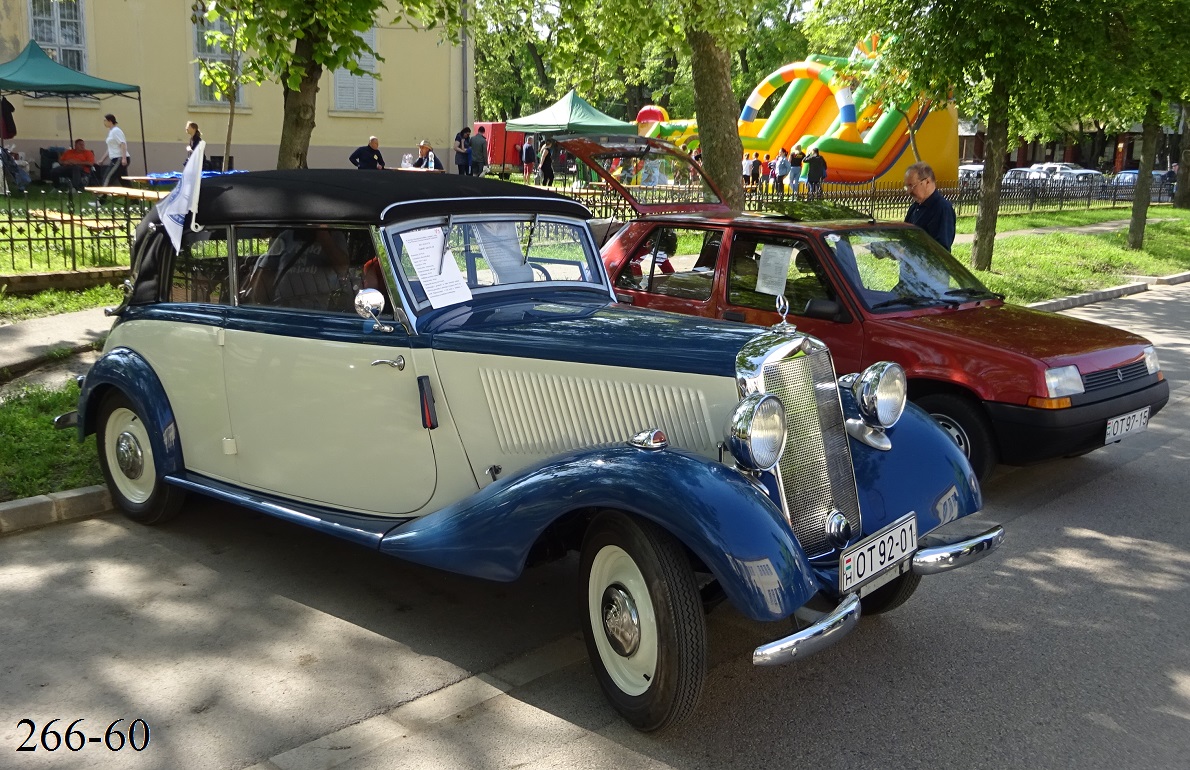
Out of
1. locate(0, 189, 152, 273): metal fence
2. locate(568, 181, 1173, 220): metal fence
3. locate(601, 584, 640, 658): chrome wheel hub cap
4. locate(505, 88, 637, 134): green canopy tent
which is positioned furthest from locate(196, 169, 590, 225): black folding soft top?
locate(505, 88, 637, 134): green canopy tent

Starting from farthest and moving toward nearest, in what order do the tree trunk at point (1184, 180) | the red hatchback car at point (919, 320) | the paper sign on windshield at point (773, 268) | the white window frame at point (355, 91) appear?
1. the tree trunk at point (1184, 180)
2. the white window frame at point (355, 91)
3. the paper sign on windshield at point (773, 268)
4. the red hatchback car at point (919, 320)

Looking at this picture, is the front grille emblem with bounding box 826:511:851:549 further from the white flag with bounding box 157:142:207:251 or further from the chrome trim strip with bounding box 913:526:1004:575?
the white flag with bounding box 157:142:207:251

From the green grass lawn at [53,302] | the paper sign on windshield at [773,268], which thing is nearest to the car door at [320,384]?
the paper sign on windshield at [773,268]

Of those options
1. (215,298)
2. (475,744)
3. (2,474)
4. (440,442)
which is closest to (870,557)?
(475,744)

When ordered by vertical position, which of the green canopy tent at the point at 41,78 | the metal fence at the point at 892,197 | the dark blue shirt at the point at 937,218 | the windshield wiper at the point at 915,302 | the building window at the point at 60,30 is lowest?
the windshield wiper at the point at 915,302

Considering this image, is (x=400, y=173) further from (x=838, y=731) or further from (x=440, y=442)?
(x=838, y=731)

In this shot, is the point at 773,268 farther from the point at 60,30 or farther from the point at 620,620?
the point at 60,30

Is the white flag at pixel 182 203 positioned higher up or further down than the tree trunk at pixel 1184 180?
further down

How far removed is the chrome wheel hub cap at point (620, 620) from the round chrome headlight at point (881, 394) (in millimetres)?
1380

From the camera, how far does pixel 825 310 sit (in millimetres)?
6398

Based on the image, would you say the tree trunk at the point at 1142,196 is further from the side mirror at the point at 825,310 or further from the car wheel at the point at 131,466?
the car wheel at the point at 131,466

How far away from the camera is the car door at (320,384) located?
4.39 meters

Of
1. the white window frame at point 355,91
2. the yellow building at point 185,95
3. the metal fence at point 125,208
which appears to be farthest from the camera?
the white window frame at point 355,91

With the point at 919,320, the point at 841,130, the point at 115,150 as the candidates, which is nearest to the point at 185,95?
the point at 115,150
